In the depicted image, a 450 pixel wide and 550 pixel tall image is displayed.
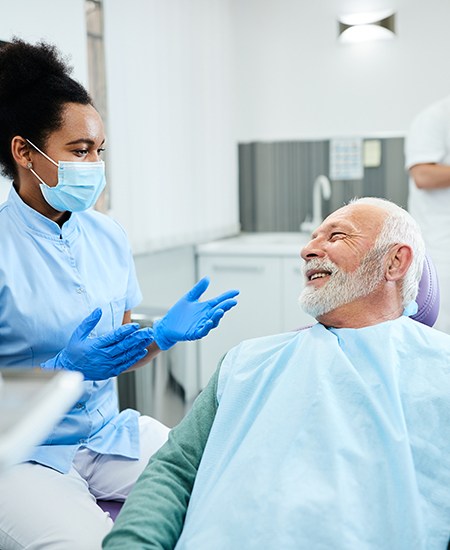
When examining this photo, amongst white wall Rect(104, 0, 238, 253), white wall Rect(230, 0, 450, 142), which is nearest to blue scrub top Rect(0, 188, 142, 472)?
white wall Rect(104, 0, 238, 253)

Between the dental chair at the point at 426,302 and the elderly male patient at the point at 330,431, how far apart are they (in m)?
0.04

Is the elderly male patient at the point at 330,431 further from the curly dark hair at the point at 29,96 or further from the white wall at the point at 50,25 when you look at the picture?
the white wall at the point at 50,25

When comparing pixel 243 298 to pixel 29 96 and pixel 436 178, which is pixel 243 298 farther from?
pixel 29 96

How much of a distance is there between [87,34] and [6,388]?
2146mm

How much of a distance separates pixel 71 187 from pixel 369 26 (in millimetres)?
2562

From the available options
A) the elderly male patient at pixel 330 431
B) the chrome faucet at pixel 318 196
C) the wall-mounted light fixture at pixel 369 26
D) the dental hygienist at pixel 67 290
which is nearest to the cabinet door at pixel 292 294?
the chrome faucet at pixel 318 196

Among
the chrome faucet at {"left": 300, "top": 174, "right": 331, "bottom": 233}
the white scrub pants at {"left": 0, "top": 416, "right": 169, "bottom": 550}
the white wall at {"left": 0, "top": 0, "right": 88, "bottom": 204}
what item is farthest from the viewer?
the chrome faucet at {"left": 300, "top": 174, "right": 331, "bottom": 233}

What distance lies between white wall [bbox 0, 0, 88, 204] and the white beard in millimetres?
1074

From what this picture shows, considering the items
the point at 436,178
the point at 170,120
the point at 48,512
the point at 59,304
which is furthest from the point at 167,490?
the point at 170,120

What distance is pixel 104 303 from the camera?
1.63m

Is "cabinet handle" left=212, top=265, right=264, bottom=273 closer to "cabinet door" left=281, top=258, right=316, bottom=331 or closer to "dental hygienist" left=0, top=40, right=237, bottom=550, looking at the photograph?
"cabinet door" left=281, top=258, right=316, bottom=331

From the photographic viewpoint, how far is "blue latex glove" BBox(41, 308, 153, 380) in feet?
4.70

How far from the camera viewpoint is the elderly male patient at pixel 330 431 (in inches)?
43.0

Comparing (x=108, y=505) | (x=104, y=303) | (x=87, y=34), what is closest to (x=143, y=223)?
(x=87, y=34)
